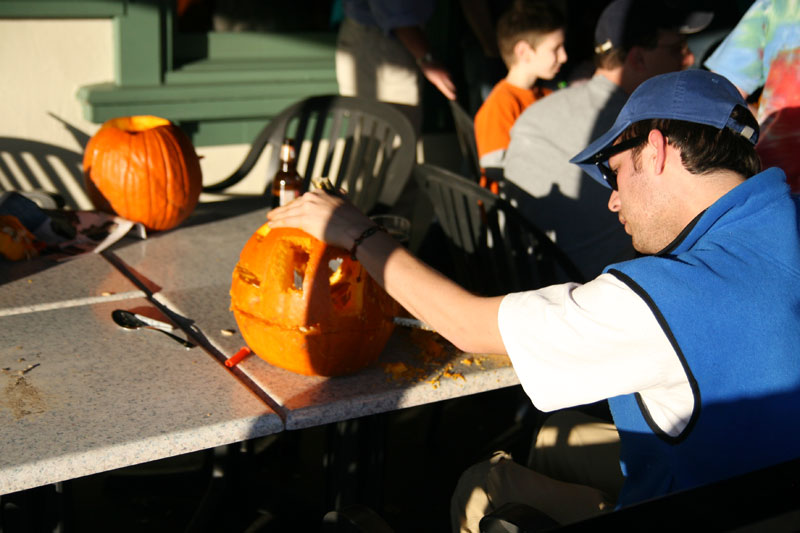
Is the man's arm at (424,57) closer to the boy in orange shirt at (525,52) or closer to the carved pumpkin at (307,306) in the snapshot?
the boy in orange shirt at (525,52)

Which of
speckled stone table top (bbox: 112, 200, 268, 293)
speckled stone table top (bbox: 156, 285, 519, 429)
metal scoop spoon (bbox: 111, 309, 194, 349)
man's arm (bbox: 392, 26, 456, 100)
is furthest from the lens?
man's arm (bbox: 392, 26, 456, 100)

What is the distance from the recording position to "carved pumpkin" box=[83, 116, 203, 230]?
240 centimetres

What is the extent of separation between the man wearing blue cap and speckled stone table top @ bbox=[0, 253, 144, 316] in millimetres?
750

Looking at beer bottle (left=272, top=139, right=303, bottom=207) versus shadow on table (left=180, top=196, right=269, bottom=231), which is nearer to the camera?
beer bottle (left=272, top=139, right=303, bottom=207)

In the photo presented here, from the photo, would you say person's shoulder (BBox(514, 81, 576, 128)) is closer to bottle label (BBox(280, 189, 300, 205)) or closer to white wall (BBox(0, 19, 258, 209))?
bottle label (BBox(280, 189, 300, 205))

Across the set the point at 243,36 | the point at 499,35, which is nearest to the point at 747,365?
the point at 499,35

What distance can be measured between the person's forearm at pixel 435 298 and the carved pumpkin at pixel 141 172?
106 centimetres

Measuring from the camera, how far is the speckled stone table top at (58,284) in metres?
1.96

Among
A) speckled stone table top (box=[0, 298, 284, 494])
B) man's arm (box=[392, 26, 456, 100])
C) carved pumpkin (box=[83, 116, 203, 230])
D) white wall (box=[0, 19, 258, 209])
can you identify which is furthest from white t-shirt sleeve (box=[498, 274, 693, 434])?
white wall (box=[0, 19, 258, 209])

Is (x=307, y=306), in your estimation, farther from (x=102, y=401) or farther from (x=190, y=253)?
(x=190, y=253)

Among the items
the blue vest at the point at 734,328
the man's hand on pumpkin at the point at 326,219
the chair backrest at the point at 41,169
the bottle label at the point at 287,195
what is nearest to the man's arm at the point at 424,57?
the chair backrest at the point at 41,169

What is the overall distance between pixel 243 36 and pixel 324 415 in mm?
3372

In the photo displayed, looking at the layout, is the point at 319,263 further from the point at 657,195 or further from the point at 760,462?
the point at 760,462

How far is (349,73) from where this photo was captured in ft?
14.5
